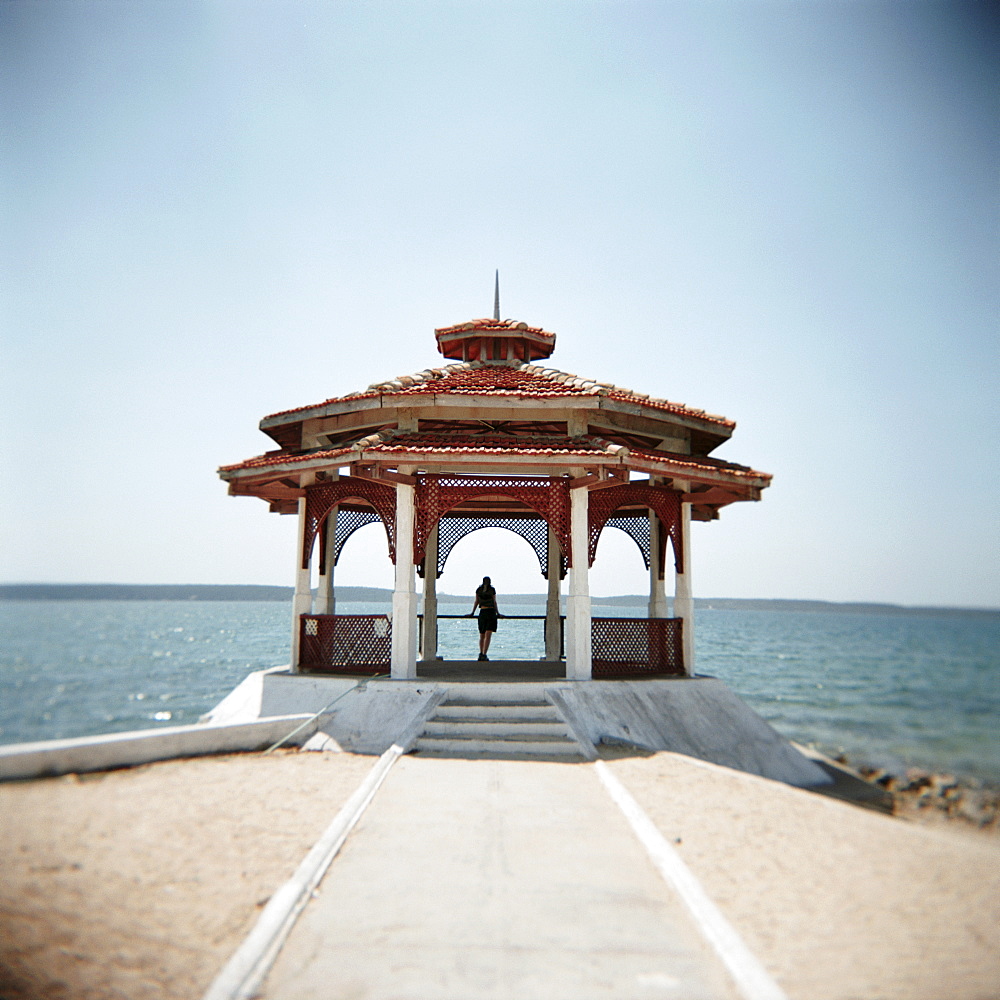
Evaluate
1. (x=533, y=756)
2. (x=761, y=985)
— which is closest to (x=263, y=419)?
(x=533, y=756)

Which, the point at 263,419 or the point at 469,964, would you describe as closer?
the point at 469,964

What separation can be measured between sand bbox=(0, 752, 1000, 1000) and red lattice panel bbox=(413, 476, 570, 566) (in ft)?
13.0

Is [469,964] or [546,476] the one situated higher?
[546,476]

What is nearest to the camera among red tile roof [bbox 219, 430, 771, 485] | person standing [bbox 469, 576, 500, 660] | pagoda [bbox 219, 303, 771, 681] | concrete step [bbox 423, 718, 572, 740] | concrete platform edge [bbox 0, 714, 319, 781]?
concrete platform edge [bbox 0, 714, 319, 781]

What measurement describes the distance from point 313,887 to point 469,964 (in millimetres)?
1335

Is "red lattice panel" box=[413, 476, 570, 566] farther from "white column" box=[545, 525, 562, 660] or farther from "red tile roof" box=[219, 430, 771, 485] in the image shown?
"white column" box=[545, 525, 562, 660]

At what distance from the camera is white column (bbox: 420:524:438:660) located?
13727 mm

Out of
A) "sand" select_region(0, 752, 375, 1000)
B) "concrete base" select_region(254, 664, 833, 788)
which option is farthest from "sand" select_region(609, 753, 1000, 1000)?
"sand" select_region(0, 752, 375, 1000)

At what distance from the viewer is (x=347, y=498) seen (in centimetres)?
1115

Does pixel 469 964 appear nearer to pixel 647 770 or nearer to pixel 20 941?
pixel 20 941

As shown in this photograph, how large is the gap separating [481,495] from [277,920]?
22.4 ft

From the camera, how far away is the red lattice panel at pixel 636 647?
35.8 feet

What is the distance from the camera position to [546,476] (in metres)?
10.5

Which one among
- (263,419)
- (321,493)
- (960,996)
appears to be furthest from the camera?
(263,419)
